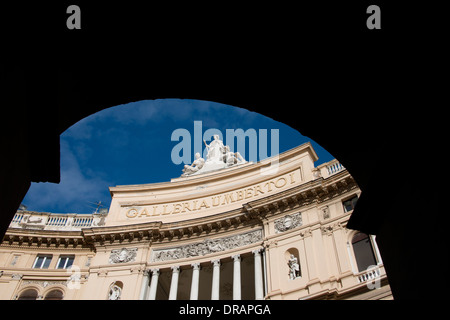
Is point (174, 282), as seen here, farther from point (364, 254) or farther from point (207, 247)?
point (364, 254)

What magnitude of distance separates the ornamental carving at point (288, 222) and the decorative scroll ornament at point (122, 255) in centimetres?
997

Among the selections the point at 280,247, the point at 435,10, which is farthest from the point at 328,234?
the point at 435,10

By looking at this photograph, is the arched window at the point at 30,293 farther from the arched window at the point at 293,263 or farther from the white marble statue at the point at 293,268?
→ the white marble statue at the point at 293,268

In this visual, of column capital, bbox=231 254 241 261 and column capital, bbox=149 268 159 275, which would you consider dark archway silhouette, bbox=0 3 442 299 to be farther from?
column capital, bbox=149 268 159 275

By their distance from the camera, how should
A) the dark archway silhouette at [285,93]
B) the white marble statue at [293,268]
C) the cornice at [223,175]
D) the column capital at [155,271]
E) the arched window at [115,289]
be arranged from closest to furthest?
the dark archway silhouette at [285,93], the white marble statue at [293,268], the arched window at [115,289], the column capital at [155,271], the cornice at [223,175]

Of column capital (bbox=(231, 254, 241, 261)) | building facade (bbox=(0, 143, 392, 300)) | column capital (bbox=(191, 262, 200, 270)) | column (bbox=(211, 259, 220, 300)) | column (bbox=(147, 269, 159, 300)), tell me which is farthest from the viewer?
column capital (bbox=(191, 262, 200, 270))

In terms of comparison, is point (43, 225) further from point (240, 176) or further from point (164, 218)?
point (240, 176)

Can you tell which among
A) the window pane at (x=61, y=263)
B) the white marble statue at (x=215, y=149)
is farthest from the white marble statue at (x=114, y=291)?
the white marble statue at (x=215, y=149)

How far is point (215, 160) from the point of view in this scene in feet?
114

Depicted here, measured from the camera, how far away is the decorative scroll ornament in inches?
1027

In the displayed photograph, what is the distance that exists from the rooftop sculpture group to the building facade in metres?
3.30

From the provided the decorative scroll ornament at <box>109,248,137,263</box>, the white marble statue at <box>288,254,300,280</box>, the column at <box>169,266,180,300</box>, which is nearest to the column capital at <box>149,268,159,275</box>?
the column at <box>169,266,180,300</box>

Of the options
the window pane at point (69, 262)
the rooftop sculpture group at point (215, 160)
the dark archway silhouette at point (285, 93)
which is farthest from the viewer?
the rooftop sculpture group at point (215, 160)

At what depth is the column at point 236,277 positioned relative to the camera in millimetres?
22189
